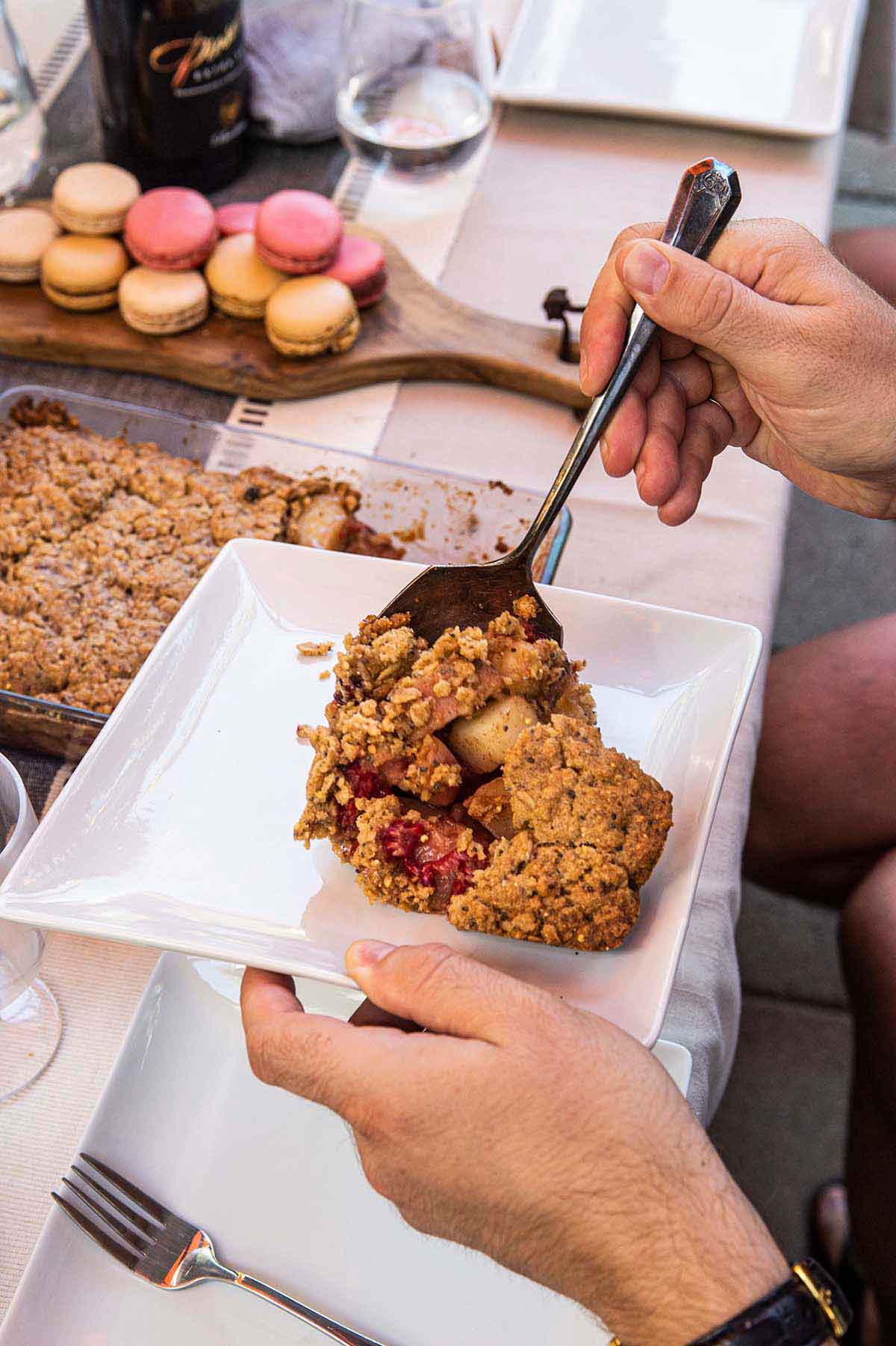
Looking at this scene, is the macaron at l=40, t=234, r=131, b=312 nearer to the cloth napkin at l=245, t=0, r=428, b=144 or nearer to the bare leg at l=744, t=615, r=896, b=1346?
the cloth napkin at l=245, t=0, r=428, b=144

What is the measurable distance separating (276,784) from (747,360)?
1.78 ft

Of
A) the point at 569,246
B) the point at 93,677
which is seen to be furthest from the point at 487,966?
the point at 569,246

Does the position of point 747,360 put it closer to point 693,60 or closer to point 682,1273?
point 682,1273

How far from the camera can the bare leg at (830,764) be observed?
4.42ft

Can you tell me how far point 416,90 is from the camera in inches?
65.2

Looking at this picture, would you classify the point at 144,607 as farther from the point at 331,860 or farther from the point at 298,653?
the point at 331,860

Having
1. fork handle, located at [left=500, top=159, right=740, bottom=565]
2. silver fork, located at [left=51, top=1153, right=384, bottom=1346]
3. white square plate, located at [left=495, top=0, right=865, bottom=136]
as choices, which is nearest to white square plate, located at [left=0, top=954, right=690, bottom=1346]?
silver fork, located at [left=51, top=1153, right=384, bottom=1346]

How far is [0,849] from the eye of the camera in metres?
0.82

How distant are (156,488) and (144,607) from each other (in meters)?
0.17

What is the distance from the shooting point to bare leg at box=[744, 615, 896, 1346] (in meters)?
1.24

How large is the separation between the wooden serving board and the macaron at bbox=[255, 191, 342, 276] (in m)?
0.09

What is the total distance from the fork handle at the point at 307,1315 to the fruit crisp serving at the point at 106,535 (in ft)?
1.62

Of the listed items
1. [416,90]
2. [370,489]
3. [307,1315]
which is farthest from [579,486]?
[307,1315]

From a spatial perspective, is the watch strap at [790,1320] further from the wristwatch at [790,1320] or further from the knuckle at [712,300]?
the knuckle at [712,300]
